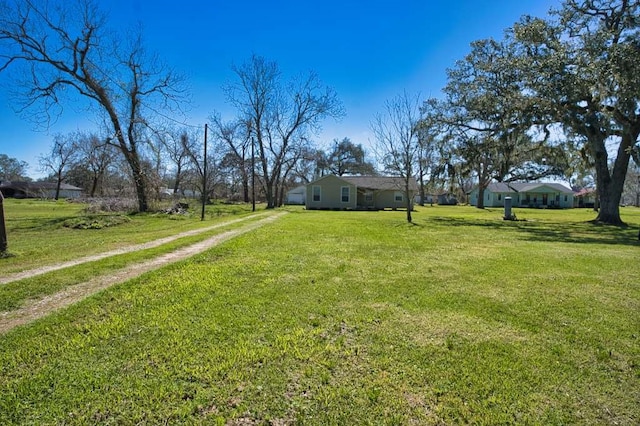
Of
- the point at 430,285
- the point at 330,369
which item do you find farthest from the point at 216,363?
the point at 430,285

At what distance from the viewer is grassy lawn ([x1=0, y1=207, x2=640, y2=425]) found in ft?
7.97

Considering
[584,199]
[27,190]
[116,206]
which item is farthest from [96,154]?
[584,199]

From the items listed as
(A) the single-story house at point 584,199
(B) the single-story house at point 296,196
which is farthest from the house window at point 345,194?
(A) the single-story house at point 584,199

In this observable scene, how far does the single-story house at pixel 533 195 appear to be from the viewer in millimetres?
50625

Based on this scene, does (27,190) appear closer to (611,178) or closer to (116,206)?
(116,206)

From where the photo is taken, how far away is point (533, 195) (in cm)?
5122

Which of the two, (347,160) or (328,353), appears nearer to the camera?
(328,353)

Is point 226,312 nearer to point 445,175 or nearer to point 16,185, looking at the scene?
point 445,175

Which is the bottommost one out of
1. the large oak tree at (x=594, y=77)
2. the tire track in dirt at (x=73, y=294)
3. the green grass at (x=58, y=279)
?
the tire track in dirt at (x=73, y=294)

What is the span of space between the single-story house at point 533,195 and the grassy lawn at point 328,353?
165ft

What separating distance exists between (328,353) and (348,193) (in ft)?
105

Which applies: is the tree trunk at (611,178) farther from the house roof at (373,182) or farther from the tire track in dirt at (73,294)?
the tire track in dirt at (73,294)

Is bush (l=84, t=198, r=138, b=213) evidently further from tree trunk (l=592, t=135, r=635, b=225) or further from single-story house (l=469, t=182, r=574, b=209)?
single-story house (l=469, t=182, r=574, b=209)

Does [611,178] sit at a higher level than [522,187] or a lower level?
lower
